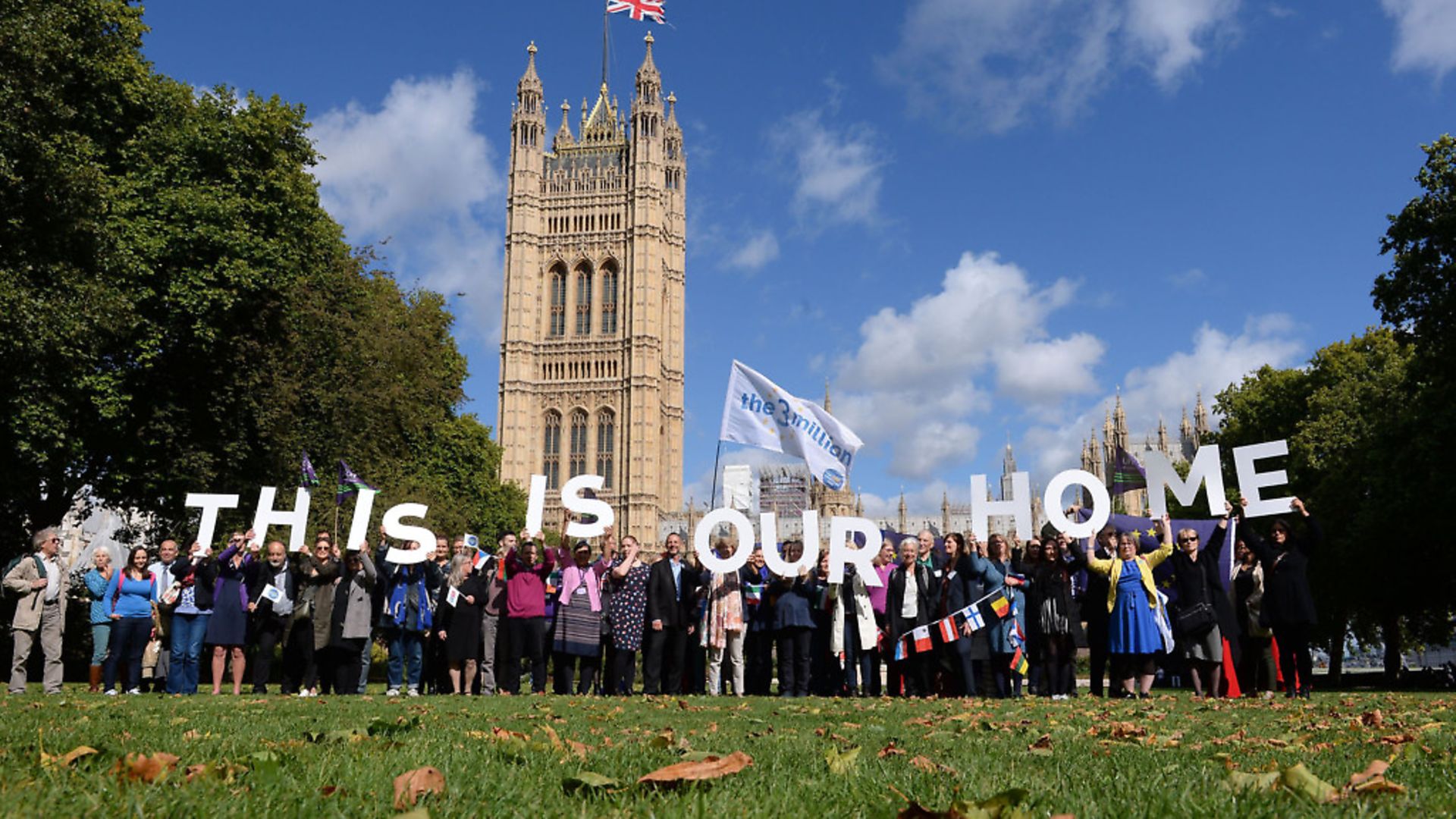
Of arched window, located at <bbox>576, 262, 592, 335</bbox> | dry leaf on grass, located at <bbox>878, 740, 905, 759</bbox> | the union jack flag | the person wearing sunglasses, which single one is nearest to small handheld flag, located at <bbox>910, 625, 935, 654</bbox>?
dry leaf on grass, located at <bbox>878, 740, 905, 759</bbox>

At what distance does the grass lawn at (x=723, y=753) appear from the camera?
256 centimetres

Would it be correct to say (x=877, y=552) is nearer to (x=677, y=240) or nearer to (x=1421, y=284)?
(x=1421, y=284)

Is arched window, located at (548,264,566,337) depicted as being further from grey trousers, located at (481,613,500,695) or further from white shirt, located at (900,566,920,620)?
white shirt, located at (900,566,920,620)

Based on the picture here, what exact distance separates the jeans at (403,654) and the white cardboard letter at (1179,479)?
8.31 m

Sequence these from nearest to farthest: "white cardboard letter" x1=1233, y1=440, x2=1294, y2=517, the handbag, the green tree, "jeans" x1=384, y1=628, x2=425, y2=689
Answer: the handbag, "white cardboard letter" x1=1233, y1=440, x2=1294, y2=517, "jeans" x1=384, y1=628, x2=425, y2=689, the green tree

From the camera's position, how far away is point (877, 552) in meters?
12.4

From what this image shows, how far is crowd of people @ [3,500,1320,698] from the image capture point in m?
10.5

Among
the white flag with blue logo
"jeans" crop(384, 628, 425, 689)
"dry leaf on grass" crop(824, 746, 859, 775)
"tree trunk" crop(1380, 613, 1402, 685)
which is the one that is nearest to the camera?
"dry leaf on grass" crop(824, 746, 859, 775)

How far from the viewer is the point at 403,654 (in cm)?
1223

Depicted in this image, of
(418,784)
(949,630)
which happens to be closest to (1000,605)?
(949,630)

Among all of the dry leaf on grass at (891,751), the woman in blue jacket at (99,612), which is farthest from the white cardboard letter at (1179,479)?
the woman in blue jacket at (99,612)

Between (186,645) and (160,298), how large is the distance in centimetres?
1069

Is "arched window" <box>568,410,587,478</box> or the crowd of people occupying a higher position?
"arched window" <box>568,410,587,478</box>

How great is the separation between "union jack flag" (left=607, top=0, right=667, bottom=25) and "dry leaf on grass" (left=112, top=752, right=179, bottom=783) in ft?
138
